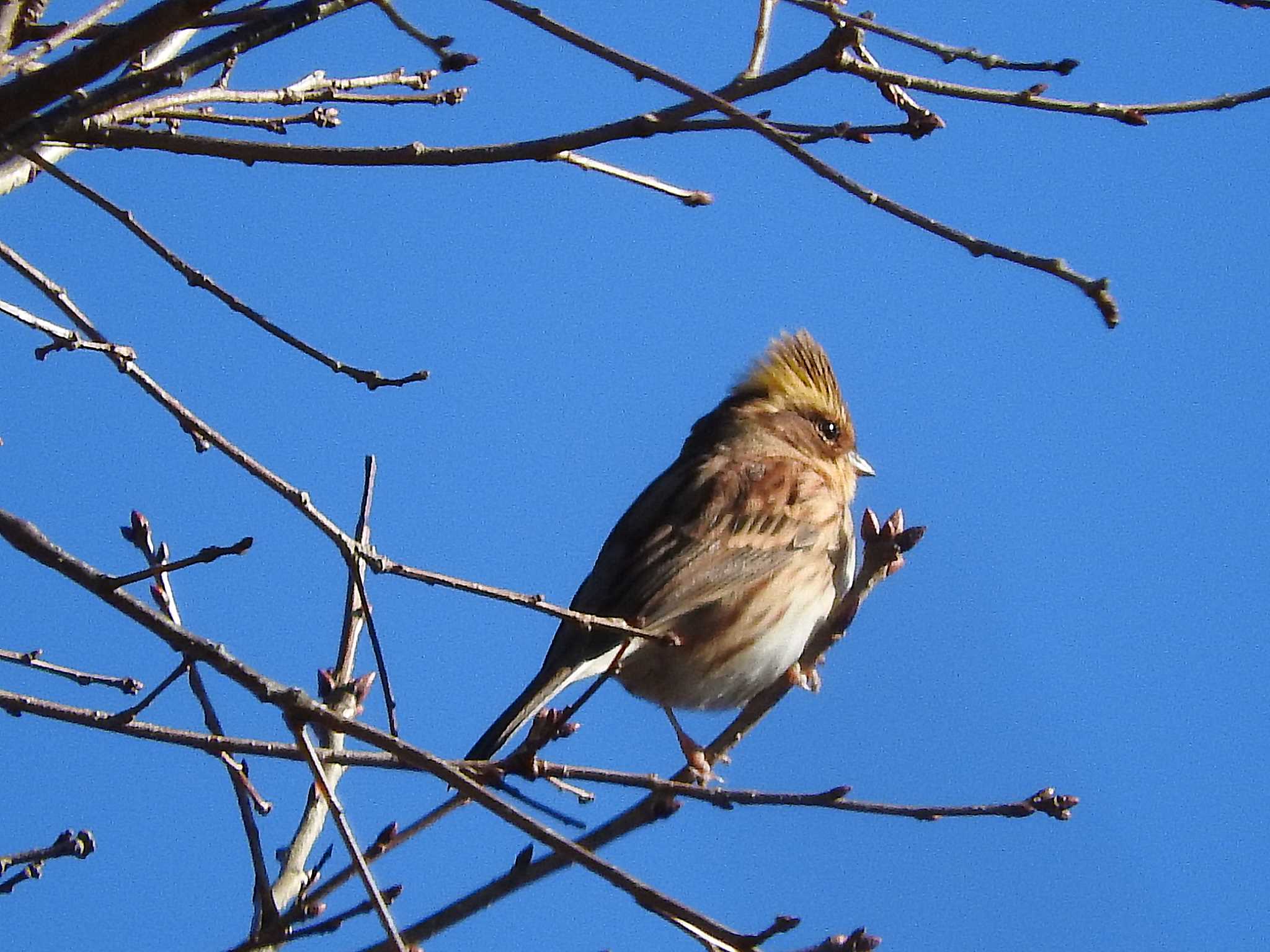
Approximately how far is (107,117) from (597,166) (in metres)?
1.27

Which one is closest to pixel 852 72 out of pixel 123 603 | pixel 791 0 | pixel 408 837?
pixel 791 0

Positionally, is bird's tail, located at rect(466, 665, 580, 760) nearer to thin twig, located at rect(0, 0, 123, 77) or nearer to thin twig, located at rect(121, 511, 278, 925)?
thin twig, located at rect(121, 511, 278, 925)

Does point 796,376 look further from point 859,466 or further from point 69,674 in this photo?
point 69,674

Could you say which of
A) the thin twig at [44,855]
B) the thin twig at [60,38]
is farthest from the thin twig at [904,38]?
the thin twig at [44,855]

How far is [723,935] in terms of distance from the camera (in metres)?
2.81

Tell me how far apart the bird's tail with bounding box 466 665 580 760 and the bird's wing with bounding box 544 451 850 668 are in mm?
587

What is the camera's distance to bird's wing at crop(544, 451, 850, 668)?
633 centimetres

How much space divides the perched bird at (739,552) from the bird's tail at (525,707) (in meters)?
0.11

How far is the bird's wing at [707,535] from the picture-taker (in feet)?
20.8

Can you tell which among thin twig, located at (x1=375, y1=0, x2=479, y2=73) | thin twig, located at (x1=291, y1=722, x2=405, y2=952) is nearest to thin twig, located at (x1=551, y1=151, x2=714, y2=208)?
thin twig, located at (x1=375, y1=0, x2=479, y2=73)

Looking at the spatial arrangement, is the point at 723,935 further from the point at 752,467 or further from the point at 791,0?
the point at 752,467

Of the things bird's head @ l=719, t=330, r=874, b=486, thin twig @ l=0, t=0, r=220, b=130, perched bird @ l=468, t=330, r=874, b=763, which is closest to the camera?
thin twig @ l=0, t=0, r=220, b=130

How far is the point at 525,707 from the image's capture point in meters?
5.27

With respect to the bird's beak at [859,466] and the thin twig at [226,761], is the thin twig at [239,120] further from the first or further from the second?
the bird's beak at [859,466]
